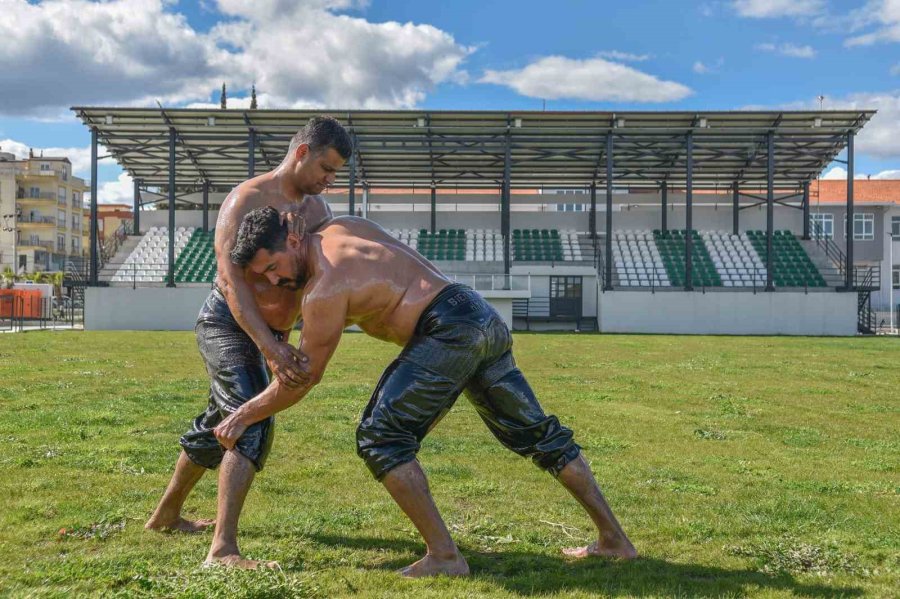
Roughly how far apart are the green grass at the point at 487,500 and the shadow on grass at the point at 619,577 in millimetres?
15

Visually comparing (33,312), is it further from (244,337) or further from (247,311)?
(247,311)

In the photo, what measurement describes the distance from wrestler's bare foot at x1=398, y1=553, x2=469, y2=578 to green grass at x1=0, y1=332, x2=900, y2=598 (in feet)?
0.27

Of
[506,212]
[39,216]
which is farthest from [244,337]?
[39,216]

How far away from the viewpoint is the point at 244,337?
4543mm

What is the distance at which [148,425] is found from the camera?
28.0ft

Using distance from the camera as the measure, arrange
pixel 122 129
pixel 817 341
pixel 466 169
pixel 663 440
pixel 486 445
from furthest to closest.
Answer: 1. pixel 466 169
2. pixel 122 129
3. pixel 817 341
4. pixel 663 440
5. pixel 486 445

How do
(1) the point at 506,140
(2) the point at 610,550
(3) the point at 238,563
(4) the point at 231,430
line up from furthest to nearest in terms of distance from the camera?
1. (1) the point at 506,140
2. (2) the point at 610,550
3. (4) the point at 231,430
4. (3) the point at 238,563

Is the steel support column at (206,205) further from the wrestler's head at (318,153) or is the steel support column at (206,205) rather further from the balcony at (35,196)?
the balcony at (35,196)

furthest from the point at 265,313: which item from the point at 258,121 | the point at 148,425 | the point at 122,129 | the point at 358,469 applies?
the point at 122,129

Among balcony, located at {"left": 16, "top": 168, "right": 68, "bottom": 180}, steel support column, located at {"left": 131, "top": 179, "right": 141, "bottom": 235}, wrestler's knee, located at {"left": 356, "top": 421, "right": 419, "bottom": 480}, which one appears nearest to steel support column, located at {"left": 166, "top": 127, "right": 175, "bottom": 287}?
steel support column, located at {"left": 131, "top": 179, "right": 141, "bottom": 235}

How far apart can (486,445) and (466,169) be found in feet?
114

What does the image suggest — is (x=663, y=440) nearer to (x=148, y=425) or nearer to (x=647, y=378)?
(x=148, y=425)

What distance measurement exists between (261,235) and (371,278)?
1.84 ft

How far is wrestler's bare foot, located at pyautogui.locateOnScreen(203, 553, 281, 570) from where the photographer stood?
3852 millimetres
